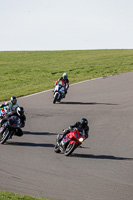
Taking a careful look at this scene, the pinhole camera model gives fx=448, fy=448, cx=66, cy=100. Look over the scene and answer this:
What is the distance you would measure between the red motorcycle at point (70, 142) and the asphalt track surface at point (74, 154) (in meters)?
0.25

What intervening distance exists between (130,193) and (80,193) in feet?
4.36

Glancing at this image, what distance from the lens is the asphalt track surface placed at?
11500mm

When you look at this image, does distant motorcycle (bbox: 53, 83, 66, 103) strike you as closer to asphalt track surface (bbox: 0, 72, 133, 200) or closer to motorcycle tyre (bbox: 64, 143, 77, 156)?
asphalt track surface (bbox: 0, 72, 133, 200)

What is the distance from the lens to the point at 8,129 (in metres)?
16.5

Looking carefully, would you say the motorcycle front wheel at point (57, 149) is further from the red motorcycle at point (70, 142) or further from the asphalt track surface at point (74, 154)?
the asphalt track surface at point (74, 154)

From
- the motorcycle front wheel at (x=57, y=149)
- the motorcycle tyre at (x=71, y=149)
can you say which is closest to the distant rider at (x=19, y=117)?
the motorcycle front wheel at (x=57, y=149)

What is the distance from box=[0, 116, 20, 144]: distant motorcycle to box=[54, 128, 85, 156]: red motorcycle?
2.07m

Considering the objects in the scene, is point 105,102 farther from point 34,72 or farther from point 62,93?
point 34,72

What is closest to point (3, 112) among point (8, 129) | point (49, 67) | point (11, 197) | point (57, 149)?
point (8, 129)

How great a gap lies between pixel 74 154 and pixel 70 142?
714 mm

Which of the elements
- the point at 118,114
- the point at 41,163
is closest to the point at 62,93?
the point at 118,114

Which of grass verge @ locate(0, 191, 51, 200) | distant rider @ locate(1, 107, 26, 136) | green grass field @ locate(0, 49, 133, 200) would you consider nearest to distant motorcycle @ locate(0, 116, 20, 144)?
distant rider @ locate(1, 107, 26, 136)

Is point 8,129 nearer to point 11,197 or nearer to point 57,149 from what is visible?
point 57,149

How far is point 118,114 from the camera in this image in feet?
75.1
